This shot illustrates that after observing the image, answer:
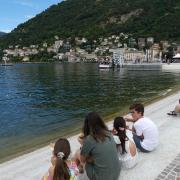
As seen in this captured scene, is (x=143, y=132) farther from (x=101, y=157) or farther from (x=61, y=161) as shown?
(x=61, y=161)

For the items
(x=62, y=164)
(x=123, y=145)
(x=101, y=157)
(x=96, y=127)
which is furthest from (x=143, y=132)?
(x=62, y=164)

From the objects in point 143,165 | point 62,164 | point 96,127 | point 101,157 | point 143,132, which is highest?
point 96,127

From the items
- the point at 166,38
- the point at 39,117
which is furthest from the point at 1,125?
the point at 166,38

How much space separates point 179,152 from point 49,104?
791 inches

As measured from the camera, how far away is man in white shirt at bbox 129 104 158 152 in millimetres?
8852

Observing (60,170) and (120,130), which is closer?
(60,170)

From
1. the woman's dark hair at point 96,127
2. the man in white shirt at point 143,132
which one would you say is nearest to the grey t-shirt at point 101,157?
the woman's dark hair at point 96,127

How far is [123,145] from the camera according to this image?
24.7 feet

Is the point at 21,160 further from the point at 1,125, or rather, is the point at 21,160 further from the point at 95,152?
the point at 1,125

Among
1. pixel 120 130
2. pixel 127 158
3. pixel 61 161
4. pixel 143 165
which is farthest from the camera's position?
pixel 143 165

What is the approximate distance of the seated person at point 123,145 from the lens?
743 centimetres

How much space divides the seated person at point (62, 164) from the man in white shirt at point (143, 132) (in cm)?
327

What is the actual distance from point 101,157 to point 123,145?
1281 millimetres

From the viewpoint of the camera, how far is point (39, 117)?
2184 cm
